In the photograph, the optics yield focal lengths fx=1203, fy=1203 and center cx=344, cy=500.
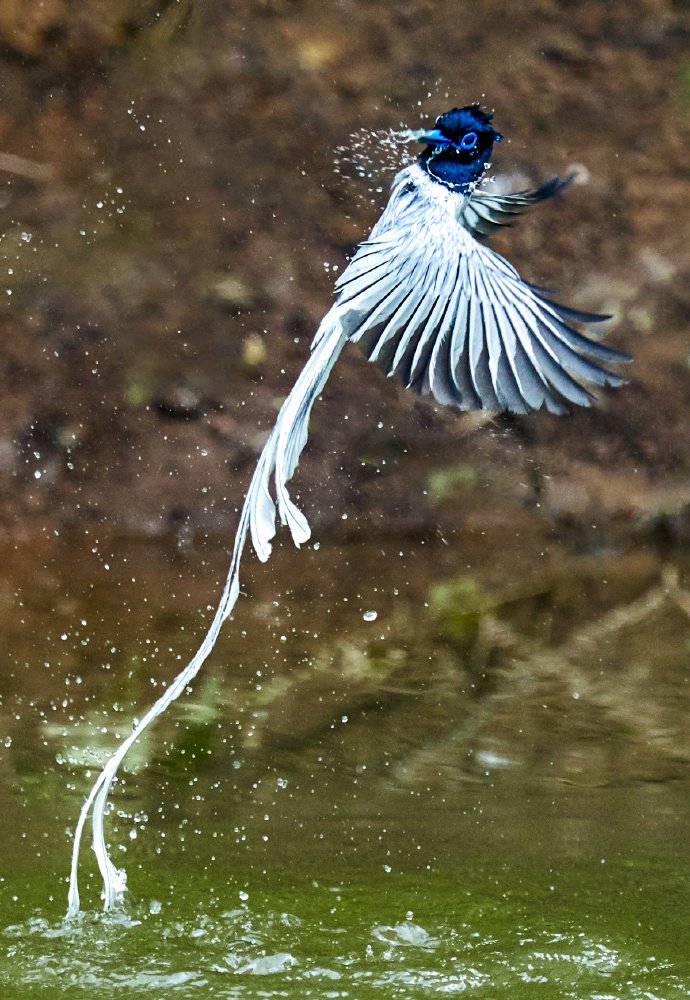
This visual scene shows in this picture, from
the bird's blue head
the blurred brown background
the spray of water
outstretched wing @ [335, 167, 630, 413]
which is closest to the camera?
outstretched wing @ [335, 167, 630, 413]

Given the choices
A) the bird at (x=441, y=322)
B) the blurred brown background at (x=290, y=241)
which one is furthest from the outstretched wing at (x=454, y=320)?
the blurred brown background at (x=290, y=241)

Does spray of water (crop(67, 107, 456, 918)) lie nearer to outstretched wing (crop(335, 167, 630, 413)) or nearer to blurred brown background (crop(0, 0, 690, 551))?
outstretched wing (crop(335, 167, 630, 413))

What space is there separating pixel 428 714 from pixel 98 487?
1138 millimetres

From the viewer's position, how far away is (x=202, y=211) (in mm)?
3256

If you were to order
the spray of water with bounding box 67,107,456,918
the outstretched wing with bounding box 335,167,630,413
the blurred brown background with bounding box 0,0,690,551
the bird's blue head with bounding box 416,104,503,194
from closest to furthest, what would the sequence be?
the outstretched wing with bounding box 335,167,630,413 < the spray of water with bounding box 67,107,456,918 < the bird's blue head with bounding box 416,104,503,194 < the blurred brown background with bounding box 0,0,690,551

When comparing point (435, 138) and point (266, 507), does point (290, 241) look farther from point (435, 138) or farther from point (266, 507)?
point (266, 507)

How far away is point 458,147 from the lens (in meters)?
1.97

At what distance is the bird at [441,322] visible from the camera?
5.74ft

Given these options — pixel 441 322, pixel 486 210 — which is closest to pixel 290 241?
pixel 486 210

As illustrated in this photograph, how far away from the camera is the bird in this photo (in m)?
1.75

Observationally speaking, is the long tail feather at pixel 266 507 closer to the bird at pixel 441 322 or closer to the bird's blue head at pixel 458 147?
the bird at pixel 441 322

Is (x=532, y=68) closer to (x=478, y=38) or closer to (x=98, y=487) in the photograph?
(x=478, y=38)

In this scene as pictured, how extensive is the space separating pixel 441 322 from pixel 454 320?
0.8 inches

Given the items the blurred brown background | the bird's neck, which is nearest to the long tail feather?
the bird's neck
